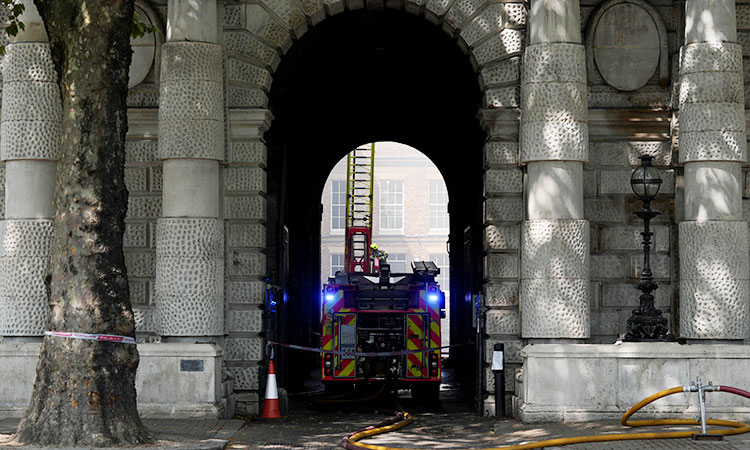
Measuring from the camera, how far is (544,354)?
52.5 feet

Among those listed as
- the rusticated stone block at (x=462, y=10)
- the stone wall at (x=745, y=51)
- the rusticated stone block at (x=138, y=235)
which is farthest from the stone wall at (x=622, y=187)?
the rusticated stone block at (x=138, y=235)

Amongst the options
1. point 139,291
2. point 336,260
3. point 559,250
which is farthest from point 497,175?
point 336,260

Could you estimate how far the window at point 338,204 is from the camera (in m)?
58.6

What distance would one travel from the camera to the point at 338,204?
194 ft

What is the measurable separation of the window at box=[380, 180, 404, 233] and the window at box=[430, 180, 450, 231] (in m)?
1.55

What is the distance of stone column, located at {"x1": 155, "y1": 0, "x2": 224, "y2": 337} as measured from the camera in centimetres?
1675

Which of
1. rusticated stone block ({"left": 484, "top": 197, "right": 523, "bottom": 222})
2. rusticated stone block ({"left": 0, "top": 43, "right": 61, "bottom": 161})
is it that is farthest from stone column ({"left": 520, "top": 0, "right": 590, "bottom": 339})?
rusticated stone block ({"left": 0, "top": 43, "right": 61, "bottom": 161})

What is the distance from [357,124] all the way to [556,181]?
13.3 meters

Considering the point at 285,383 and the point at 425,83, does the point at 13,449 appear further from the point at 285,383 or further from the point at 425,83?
the point at 425,83

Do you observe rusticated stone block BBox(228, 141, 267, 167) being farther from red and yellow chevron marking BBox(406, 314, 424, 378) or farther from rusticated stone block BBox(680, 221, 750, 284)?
rusticated stone block BBox(680, 221, 750, 284)

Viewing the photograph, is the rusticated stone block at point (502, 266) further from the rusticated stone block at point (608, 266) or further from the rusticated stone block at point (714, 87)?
the rusticated stone block at point (714, 87)

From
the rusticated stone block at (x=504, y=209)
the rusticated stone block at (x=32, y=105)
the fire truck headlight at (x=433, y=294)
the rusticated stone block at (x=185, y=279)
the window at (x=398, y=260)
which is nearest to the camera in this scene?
the rusticated stone block at (x=185, y=279)

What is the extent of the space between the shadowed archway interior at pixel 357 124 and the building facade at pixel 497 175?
8.5 inches

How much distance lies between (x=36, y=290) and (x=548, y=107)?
8.05m
